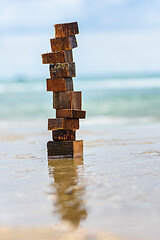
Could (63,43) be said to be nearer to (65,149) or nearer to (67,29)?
(67,29)

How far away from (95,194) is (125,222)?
98 centimetres

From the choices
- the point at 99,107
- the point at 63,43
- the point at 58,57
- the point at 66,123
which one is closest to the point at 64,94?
the point at 66,123

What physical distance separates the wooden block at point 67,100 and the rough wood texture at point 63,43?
73 centimetres

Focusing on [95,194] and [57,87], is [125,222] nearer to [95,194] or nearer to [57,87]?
[95,194]

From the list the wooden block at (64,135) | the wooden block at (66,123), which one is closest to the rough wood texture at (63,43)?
the wooden block at (66,123)

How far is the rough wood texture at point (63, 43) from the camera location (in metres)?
7.35

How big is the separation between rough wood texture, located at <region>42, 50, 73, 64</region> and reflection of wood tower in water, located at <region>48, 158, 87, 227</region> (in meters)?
1.60

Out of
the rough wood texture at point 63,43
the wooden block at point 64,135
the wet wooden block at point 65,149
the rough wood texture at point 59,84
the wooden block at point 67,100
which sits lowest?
the wet wooden block at point 65,149

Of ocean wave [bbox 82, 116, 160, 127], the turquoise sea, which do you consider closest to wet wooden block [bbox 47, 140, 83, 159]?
ocean wave [bbox 82, 116, 160, 127]

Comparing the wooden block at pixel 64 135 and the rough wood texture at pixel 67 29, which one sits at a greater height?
the rough wood texture at pixel 67 29

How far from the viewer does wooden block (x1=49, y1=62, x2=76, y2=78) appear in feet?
24.0

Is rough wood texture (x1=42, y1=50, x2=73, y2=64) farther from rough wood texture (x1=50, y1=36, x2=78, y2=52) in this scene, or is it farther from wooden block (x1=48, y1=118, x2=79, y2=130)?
wooden block (x1=48, y1=118, x2=79, y2=130)

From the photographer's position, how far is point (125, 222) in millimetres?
3947

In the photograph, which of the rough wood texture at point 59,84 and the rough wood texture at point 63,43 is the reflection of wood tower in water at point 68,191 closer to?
the rough wood texture at point 59,84
